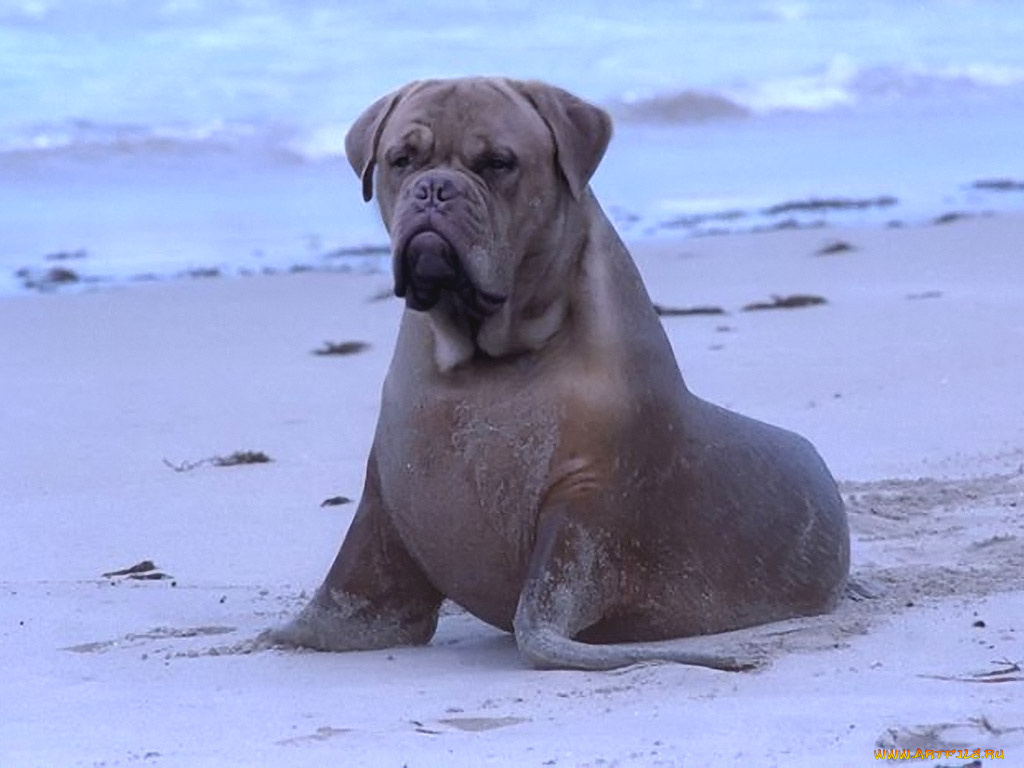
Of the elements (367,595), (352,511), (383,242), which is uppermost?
(383,242)

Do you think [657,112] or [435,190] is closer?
[435,190]

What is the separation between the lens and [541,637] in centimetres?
483

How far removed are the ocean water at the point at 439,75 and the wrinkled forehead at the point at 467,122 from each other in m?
7.60

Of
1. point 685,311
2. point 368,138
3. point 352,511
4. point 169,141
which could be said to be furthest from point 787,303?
point 169,141

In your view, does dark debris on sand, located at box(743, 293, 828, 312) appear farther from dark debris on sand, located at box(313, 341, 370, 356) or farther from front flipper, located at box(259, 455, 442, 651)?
front flipper, located at box(259, 455, 442, 651)

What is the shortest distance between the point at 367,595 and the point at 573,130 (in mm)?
1093

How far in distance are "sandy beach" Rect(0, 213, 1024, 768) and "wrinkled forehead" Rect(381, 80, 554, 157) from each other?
3.47 feet

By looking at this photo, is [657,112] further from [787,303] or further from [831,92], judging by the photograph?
[787,303]

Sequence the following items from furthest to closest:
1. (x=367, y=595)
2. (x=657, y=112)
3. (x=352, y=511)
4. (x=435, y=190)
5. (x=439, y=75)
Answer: (x=439, y=75) < (x=657, y=112) < (x=352, y=511) < (x=367, y=595) < (x=435, y=190)

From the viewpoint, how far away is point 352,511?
6.94 meters

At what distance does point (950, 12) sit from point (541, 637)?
24.3 m

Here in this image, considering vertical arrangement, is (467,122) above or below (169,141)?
above

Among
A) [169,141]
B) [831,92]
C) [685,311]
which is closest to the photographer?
[685,311]

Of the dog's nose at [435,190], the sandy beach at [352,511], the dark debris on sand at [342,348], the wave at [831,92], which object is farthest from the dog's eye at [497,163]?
the wave at [831,92]
